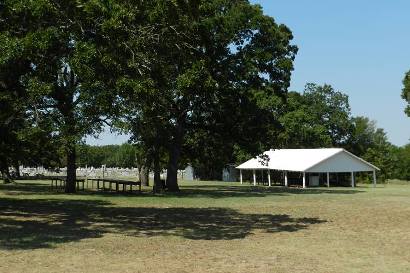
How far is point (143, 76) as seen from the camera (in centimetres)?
1517

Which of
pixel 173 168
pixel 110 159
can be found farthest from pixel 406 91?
pixel 110 159

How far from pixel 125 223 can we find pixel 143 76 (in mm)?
5249

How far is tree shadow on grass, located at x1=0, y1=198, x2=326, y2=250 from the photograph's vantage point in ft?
46.8

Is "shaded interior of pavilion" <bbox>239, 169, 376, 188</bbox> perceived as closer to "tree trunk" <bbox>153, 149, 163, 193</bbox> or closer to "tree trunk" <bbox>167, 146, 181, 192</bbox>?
"tree trunk" <bbox>167, 146, 181, 192</bbox>

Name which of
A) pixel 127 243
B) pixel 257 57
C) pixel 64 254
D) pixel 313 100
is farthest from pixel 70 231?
pixel 313 100

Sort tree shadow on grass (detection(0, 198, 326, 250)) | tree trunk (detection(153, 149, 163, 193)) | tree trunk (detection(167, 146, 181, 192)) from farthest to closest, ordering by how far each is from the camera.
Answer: tree trunk (detection(167, 146, 181, 192)) → tree trunk (detection(153, 149, 163, 193)) → tree shadow on grass (detection(0, 198, 326, 250))

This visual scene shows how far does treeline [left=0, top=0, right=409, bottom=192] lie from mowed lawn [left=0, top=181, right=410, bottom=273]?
3.55 meters

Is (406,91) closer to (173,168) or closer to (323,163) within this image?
(323,163)

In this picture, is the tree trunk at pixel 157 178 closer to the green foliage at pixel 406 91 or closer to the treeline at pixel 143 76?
the treeline at pixel 143 76

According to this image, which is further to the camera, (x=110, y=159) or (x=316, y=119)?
(x=110, y=159)

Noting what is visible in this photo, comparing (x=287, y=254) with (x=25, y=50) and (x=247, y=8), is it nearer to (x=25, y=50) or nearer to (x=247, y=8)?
(x=25, y=50)

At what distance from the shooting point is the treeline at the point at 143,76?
14319 mm

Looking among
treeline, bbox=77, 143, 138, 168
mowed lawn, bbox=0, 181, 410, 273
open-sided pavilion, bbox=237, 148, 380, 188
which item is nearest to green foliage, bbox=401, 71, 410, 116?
open-sided pavilion, bbox=237, 148, 380, 188

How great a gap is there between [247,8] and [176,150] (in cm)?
1179
